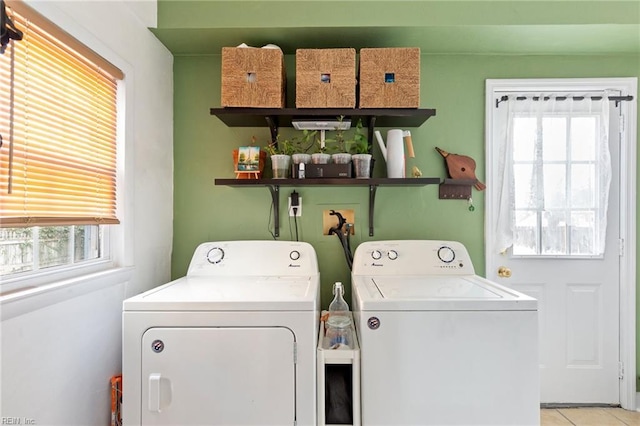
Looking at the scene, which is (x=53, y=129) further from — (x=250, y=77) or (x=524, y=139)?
(x=524, y=139)

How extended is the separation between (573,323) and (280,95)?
87.0 inches

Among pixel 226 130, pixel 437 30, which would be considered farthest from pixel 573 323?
pixel 226 130

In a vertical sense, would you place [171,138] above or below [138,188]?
above

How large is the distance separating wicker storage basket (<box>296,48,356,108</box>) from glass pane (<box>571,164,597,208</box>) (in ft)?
4.87

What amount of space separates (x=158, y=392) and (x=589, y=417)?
2.33 m

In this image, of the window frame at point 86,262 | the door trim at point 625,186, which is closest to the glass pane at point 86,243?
the window frame at point 86,262

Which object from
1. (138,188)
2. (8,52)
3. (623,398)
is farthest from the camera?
(623,398)

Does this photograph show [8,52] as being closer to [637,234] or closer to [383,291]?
[383,291]

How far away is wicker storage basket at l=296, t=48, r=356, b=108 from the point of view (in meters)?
1.75

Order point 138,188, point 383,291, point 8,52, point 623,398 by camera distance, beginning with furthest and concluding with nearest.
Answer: point 623,398 < point 138,188 < point 383,291 < point 8,52

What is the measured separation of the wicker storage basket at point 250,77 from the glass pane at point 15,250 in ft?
3.28

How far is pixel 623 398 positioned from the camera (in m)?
2.07

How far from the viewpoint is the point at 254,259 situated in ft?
6.24

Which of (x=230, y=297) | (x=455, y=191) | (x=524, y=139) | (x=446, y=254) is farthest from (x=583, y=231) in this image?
(x=230, y=297)
